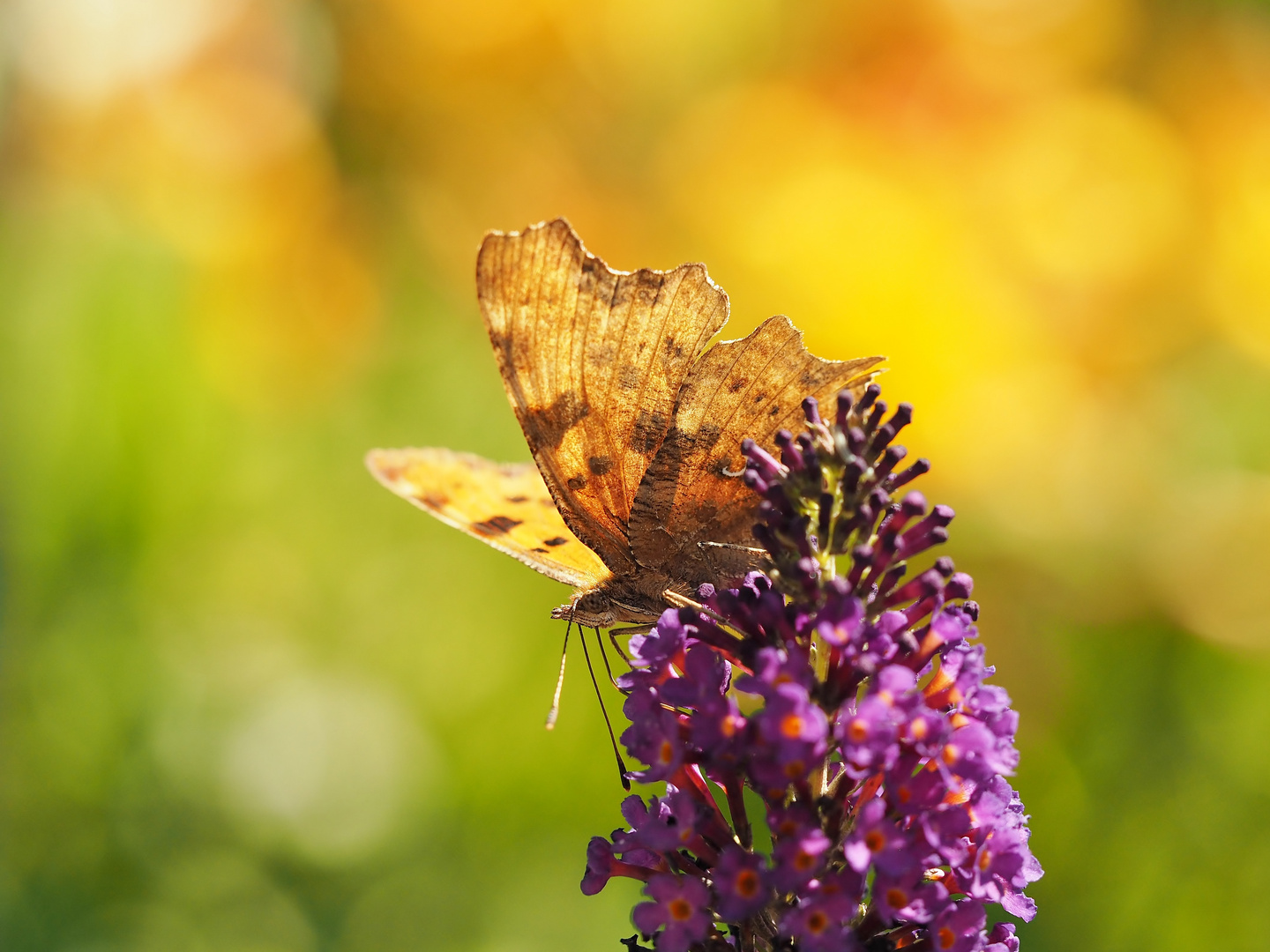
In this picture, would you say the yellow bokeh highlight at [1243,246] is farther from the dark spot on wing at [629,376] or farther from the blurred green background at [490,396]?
the dark spot on wing at [629,376]

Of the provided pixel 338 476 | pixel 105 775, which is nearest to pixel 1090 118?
pixel 338 476

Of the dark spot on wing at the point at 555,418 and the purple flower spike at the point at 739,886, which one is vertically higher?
the dark spot on wing at the point at 555,418

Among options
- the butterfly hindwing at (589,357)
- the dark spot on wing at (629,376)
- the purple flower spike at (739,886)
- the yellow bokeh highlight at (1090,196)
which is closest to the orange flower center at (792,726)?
the purple flower spike at (739,886)

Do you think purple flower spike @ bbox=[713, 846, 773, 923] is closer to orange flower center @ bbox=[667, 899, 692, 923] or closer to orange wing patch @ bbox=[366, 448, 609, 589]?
orange flower center @ bbox=[667, 899, 692, 923]

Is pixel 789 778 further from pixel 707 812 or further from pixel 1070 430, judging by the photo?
pixel 1070 430

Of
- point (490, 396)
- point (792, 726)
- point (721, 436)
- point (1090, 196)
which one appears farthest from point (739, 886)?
point (1090, 196)

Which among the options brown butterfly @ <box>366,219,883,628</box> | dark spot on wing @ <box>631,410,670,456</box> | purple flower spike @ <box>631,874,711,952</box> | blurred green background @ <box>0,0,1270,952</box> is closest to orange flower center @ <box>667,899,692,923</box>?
purple flower spike @ <box>631,874,711,952</box>

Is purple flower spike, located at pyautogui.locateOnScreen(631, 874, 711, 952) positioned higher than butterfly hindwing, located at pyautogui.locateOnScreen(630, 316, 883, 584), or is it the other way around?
butterfly hindwing, located at pyautogui.locateOnScreen(630, 316, 883, 584)

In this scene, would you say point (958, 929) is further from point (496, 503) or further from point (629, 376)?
point (496, 503)
